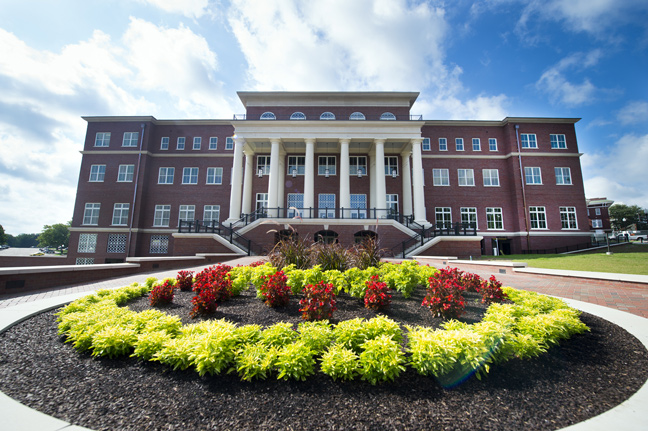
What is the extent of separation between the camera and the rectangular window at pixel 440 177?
1206 inches

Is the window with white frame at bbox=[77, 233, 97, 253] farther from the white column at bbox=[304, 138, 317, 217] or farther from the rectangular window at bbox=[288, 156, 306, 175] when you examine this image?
the white column at bbox=[304, 138, 317, 217]

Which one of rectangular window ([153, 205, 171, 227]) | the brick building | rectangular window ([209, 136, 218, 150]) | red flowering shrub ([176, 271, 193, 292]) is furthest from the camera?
rectangular window ([209, 136, 218, 150])

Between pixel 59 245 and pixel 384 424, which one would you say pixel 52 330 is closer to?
pixel 384 424

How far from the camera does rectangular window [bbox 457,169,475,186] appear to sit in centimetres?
3072

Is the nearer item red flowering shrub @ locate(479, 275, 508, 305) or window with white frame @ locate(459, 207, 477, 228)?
red flowering shrub @ locate(479, 275, 508, 305)

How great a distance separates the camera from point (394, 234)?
2180 cm

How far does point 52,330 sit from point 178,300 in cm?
228

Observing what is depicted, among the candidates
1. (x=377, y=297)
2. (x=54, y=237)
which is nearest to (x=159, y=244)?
(x=377, y=297)

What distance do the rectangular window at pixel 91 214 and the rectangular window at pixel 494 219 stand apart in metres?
43.2

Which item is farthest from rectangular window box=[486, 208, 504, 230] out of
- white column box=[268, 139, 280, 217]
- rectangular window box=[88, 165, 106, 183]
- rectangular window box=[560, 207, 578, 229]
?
rectangular window box=[88, 165, 106, 183]

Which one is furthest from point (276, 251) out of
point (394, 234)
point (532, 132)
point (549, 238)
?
point (532, 132)

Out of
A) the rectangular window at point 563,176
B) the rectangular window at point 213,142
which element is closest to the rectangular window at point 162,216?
the rectangular window at point 213,142

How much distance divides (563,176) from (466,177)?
10.5 meters

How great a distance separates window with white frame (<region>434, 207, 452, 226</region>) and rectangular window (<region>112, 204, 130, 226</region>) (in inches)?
1342
